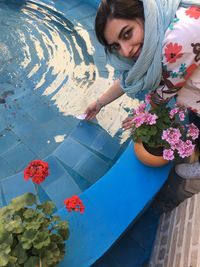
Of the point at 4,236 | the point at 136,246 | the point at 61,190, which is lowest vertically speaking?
the point at 136,246

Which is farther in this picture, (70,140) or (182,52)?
(70,140)

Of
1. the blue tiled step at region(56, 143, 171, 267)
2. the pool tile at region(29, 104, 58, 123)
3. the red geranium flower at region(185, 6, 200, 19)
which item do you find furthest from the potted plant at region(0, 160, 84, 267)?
the pool tile at region(29, 104, 58, 123)

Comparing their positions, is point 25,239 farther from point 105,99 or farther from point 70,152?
point 105,99

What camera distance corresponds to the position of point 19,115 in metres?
2.48

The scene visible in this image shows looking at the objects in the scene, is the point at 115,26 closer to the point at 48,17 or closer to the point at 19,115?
the point at 19,115

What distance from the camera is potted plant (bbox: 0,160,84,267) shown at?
132 cm

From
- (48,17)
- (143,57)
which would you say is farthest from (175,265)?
(48,17)

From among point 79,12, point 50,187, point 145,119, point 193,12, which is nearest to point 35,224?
point 50,187

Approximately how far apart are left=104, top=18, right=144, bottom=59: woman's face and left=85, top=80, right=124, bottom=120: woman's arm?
436 mm

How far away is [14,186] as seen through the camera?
205cm

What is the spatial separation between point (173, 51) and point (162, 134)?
0.52 metres

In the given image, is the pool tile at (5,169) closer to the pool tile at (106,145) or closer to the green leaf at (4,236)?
the pool tile at (106,145)

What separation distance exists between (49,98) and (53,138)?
0.42 metres

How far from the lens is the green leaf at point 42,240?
132 centimetres
